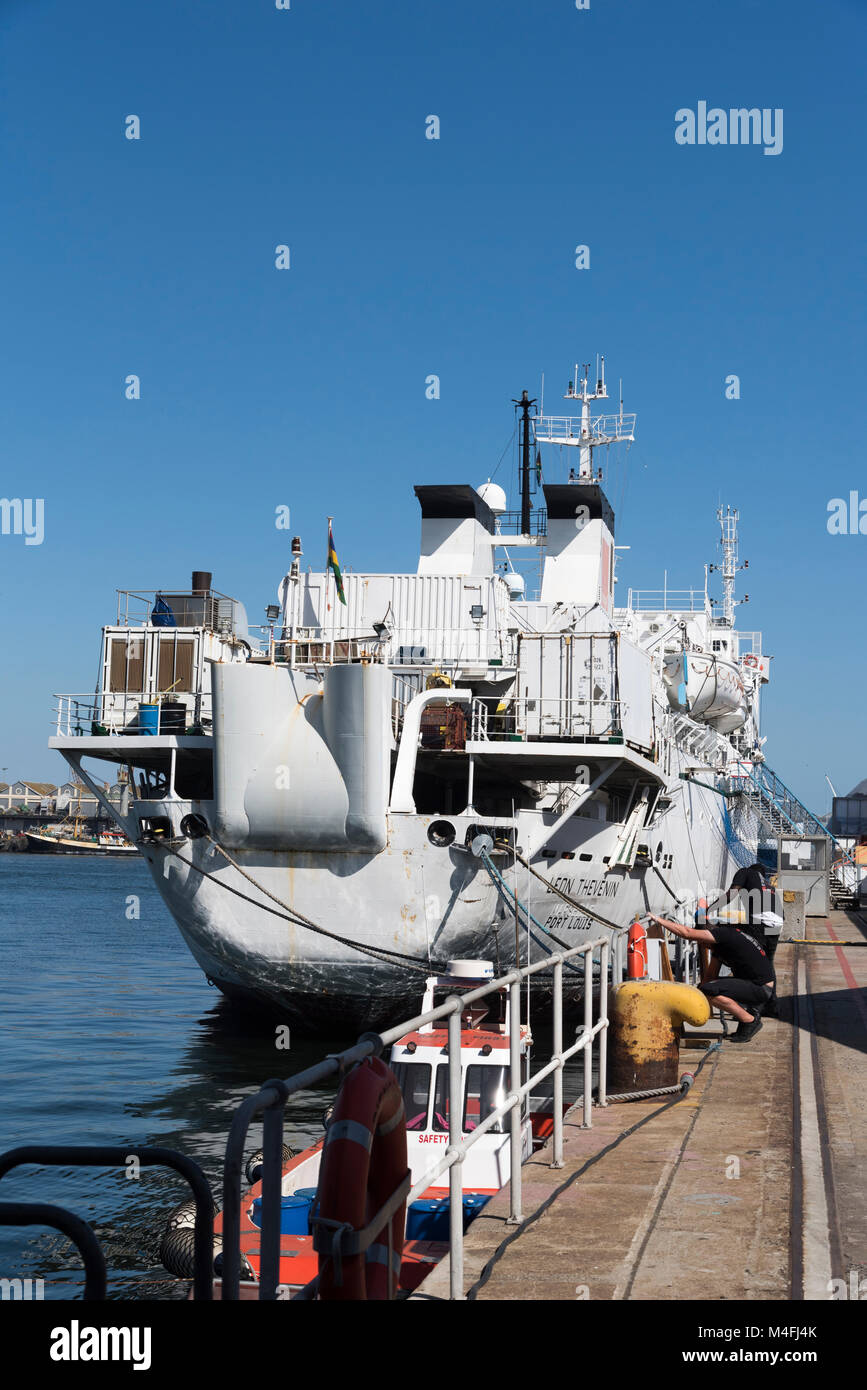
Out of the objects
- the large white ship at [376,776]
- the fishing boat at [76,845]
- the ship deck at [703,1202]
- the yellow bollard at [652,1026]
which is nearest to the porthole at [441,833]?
the large white ship at [376,776]

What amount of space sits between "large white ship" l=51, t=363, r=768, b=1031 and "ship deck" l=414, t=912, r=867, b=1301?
770cm

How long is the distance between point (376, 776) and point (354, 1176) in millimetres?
15196

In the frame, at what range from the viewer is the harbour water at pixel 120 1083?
1331cm

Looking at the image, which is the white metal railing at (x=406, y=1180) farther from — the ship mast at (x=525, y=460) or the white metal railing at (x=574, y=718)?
the ship mast at (x=525, y=460)

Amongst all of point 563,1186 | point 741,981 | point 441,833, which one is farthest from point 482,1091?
point 441,833

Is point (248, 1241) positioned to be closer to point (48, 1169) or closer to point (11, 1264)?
point (11, 1264)

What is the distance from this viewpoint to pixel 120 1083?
21688 millimetres

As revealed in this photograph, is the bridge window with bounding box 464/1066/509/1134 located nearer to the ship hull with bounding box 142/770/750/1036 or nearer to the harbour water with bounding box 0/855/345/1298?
the harbour water with bounding box 0/855/345/1298

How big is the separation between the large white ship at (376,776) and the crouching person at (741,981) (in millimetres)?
5131

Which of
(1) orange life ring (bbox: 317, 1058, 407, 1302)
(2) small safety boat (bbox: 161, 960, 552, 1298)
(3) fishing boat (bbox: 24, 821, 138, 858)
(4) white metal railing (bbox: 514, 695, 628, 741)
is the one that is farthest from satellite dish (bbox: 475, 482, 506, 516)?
(3) fishing boat (bbox: 24, 821, 138, 858)

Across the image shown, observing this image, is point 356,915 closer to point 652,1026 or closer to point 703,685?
point 652,1026

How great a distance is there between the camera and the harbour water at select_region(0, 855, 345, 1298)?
43.7ft
